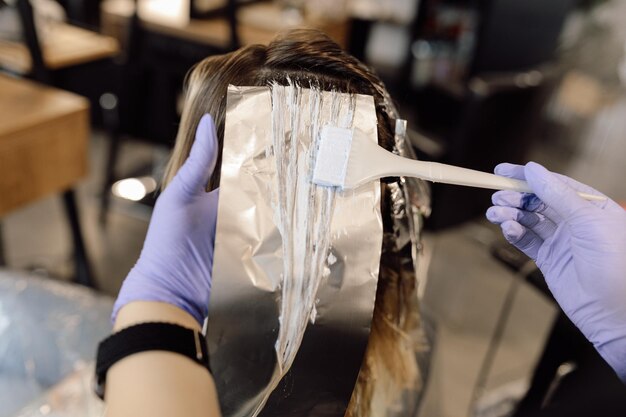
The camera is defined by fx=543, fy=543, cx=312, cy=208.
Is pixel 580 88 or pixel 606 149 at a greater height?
pixel 580 88

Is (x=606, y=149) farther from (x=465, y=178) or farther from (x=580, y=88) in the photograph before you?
(x=465, y=178)

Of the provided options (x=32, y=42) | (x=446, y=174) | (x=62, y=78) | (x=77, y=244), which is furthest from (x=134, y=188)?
(x=446, y=174)

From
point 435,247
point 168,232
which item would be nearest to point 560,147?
point 435,247

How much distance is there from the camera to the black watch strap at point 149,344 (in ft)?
2.06

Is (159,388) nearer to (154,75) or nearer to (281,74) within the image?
(281,74)

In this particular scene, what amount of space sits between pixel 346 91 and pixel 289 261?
9.0 inches

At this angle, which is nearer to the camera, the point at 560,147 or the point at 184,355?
the point at 184,355

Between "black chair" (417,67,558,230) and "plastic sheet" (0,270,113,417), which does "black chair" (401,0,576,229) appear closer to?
"black chair" (417,67,558,230)

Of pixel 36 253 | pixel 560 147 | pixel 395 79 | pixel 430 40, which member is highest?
pixel 430 40

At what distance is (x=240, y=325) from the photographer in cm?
61

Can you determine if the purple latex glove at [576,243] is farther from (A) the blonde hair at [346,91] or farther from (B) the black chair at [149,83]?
(B) the black chair at [149,83]

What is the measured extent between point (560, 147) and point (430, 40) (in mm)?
1132

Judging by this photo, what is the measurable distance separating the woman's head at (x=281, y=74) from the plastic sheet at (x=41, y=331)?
2.05ft

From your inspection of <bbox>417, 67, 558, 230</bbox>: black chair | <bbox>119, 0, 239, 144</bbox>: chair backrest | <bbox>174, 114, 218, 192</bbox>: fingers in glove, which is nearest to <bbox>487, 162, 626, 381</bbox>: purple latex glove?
<bbox>174, 114, 218, 192</bbox>: fingers in glove
